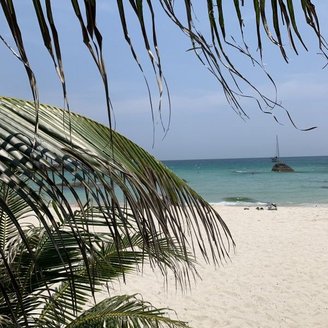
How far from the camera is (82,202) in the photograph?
1764 millimetres

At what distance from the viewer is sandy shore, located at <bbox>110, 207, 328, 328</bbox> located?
21.0ft

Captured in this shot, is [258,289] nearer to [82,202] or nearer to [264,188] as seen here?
[82,202]

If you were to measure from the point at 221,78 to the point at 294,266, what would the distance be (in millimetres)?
9074

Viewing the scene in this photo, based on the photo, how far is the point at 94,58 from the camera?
2.07 feet

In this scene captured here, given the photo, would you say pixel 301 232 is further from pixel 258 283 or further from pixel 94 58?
pixel 94 58

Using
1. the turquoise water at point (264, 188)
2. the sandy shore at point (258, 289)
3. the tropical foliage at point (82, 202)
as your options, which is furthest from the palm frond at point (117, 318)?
the turquoise water at point (264, 188)

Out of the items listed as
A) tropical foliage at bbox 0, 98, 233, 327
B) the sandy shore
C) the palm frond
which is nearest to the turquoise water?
the sandy shore

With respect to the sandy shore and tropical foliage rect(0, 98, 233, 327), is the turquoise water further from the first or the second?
tropical foliage rect(0, 98, 233, 327)

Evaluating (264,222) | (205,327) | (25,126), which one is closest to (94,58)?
(25,126)

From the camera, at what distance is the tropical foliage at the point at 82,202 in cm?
93

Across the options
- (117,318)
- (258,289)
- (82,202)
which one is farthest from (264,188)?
(82,202)

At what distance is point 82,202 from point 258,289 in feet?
21.2

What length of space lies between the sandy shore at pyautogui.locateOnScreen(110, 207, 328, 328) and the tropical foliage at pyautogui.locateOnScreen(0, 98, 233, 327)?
334 centimetres

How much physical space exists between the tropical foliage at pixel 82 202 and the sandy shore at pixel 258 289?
3.34m
